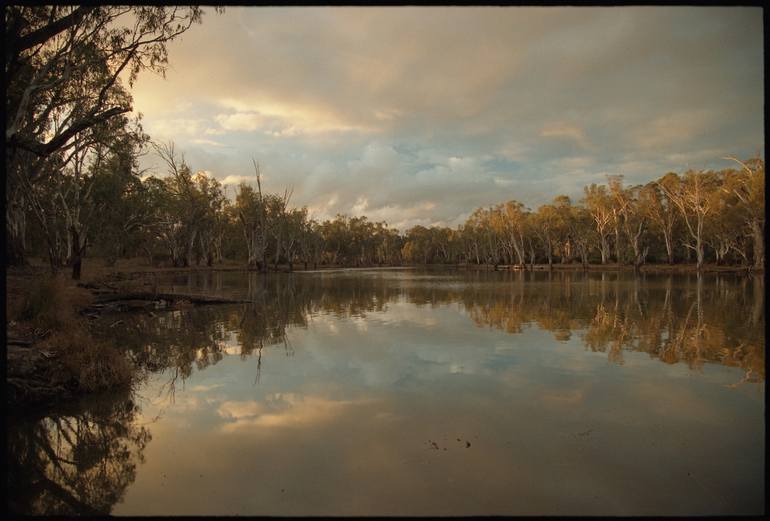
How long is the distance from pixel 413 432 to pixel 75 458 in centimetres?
436

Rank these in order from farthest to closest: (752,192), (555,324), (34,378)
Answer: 1. (752,192)
2. (555,324)
3. (34,378)

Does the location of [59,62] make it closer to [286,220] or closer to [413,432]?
[413,432]

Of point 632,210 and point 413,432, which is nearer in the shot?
point 413,432

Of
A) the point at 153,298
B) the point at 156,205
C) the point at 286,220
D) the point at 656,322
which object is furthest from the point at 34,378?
the point at 286,220

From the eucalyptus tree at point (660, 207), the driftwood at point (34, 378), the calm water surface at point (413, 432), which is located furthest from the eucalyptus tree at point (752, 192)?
the driftwood at point (34, 378)

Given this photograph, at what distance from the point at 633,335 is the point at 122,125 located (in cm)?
2392

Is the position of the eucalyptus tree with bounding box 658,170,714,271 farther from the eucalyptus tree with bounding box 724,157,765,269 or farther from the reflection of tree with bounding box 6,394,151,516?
the reflection of tree with bounding box 6,394,151,516

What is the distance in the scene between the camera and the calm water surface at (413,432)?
459 centimetres

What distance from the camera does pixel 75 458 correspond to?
5566mm

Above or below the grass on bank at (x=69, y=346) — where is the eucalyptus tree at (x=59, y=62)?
above

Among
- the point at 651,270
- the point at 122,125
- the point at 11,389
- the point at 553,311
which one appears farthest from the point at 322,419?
the point at 651,270

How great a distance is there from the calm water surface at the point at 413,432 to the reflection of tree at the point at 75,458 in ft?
0.08

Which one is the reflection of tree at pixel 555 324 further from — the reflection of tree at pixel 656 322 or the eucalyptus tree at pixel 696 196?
the eucalyptus tree at pixel 696 196

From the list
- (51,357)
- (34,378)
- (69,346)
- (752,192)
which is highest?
(752,192)
